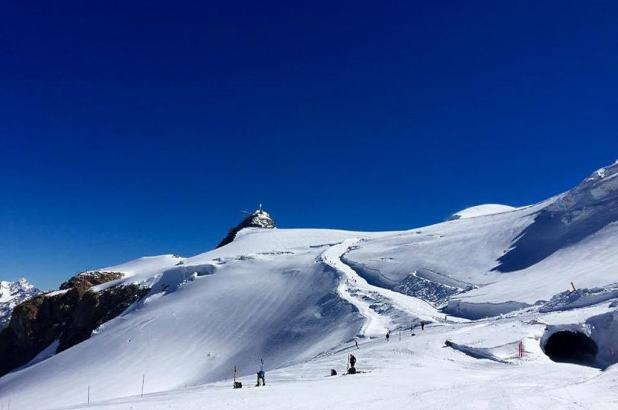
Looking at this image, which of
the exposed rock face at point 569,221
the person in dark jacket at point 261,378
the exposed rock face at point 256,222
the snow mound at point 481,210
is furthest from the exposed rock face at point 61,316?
the snow mound at point 481,210

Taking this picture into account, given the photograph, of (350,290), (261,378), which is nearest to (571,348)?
(261,378)

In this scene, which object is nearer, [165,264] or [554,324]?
[554,324]

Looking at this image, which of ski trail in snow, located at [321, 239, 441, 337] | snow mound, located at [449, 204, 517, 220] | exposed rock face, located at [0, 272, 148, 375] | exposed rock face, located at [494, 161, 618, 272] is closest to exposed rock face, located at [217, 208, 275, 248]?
exposed rock face, located at [0, 272, 148, 375]

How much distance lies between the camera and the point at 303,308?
167ft

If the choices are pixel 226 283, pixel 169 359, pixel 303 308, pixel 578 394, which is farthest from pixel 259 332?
pixel 578 394

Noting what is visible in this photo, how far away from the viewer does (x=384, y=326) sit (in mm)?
37969

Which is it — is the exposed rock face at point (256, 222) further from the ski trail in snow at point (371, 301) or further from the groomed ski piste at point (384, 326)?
the ski trail in snow at point (371, 301)

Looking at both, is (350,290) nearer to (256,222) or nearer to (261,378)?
(261,378)

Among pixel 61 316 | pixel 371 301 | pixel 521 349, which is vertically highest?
pixel 61 316

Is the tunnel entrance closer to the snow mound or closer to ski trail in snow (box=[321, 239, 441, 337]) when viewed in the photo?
ski trail in snow (box=[321, 239, 441, 337])

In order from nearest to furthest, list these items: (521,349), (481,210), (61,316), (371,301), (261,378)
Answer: (261,378) → (521,349) → (371,301) → (61,316) → (481,210)

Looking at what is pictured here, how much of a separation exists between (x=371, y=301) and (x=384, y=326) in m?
8.50

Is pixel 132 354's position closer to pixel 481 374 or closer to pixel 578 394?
pixel 481 374

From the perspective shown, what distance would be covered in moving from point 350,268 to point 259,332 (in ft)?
57.4
